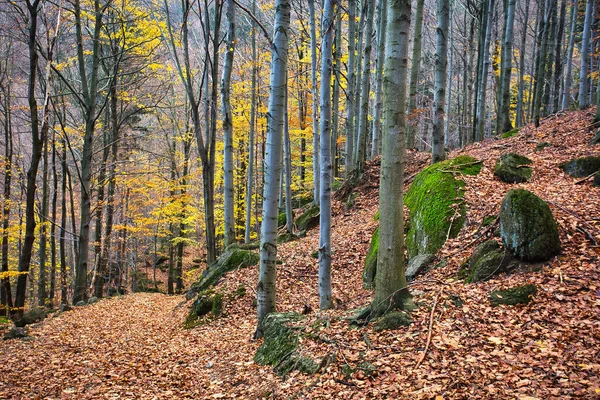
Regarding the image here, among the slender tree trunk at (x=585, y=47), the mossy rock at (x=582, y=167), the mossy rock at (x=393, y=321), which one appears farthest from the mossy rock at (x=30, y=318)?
the slender tree trunk at (x=585, y=47)

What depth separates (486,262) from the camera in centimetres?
445

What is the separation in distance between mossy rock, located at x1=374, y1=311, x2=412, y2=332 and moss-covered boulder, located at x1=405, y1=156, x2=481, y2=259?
7.55 feet

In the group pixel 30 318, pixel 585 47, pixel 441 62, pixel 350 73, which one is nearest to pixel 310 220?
pixel 350 73

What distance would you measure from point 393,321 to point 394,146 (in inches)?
73.5

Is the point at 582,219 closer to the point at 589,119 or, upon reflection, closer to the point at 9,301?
the point at 589,119

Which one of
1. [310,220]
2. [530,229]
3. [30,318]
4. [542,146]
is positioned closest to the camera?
[530,229]

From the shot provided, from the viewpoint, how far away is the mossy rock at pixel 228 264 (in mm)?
8914

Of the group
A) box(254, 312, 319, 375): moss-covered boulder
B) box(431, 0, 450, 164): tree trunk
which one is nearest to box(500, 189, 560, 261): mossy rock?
box(254, 312, 319, 375): moss-covered boulder

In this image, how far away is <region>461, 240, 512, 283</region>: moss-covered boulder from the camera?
432 cm

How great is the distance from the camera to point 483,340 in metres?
3.29

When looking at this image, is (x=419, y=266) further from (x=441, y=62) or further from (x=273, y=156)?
(x=441, y=62)

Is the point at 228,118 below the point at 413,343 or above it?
above

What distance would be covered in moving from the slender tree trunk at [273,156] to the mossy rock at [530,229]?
121 inches

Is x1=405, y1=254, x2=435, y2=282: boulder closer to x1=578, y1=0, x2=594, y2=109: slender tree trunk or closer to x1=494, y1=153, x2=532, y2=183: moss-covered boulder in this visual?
x1=494, y1=153, x2=532, y2=183: moss-covered boulder
